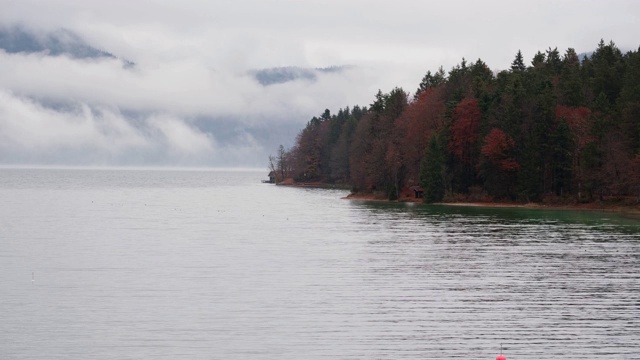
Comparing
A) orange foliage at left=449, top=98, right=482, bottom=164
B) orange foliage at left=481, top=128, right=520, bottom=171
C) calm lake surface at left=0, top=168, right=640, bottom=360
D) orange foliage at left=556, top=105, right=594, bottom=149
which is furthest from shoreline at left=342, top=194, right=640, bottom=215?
calm lake surface at left=0, top=168, right=640, bottom=360

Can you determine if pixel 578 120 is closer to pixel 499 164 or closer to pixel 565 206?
pixel 499 164

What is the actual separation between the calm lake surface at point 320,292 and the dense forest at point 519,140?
112 ft

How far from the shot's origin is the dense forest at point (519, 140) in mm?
129625

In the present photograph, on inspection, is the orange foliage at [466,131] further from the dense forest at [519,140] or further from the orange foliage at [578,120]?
the orange foliage at [578,120]

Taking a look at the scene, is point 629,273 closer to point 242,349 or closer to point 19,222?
point 242,349

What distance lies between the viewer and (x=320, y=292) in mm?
51688

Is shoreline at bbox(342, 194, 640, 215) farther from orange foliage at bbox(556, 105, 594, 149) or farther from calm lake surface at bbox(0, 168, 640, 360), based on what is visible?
calm lake surface at bbox(0, 168, 640, 360)

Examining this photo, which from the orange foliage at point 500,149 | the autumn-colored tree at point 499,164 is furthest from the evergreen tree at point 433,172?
the orange foliage at point 500,149

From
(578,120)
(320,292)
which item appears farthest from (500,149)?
(320,292)

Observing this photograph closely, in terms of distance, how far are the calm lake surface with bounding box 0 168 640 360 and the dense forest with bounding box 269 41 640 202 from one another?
34216 mm

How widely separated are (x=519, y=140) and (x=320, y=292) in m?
A: 95.6

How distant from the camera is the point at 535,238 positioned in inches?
3371

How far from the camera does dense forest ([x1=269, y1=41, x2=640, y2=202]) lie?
130 metres

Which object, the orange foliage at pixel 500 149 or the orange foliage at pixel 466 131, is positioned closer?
the orange foliage at pixel 500 149
